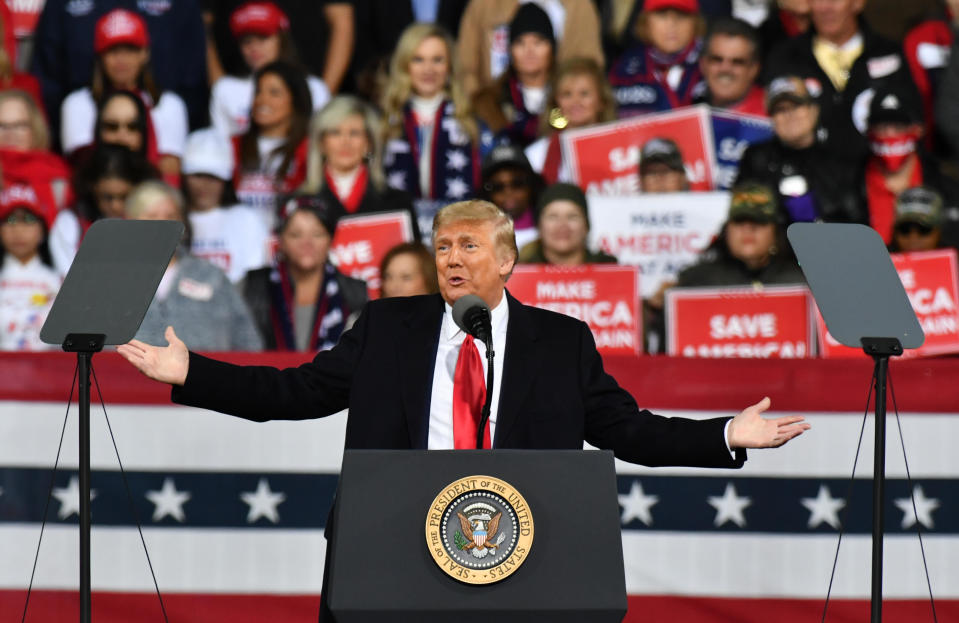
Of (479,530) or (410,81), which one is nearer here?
(479,530)

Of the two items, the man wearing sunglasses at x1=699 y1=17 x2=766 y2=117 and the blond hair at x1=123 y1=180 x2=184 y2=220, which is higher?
the man wearing sunglasses at x1=699 y1=17 x2=766 y2=117

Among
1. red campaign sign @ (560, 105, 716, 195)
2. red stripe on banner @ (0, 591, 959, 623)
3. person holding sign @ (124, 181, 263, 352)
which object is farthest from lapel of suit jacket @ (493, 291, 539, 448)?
red campaign sign @ (560, 105, 716, 195)

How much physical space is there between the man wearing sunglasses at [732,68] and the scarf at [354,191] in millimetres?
1963

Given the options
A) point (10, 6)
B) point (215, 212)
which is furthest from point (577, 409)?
point (10, 6)

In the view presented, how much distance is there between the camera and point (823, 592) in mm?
5039

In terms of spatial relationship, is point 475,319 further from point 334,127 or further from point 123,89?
point 123,89

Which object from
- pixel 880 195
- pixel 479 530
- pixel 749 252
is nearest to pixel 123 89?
pixel 749 252

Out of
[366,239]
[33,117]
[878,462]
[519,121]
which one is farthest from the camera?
[519,121]

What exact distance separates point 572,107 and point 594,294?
1.89 metres

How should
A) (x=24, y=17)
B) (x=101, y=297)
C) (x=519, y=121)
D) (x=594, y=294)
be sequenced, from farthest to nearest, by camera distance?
(x=24, y=17), (x=519, y=121), (x=594, y=294), (x=101, y=297)

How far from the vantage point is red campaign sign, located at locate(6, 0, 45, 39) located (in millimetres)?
8773

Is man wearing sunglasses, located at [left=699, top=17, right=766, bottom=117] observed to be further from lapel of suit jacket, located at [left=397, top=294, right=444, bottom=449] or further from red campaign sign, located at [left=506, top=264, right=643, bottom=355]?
Answer: lapel of suit jacket, located at [left=397, top=294, right=444, bottom=449]

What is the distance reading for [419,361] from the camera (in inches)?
142

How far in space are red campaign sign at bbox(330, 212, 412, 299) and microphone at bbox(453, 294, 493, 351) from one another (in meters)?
3.79
